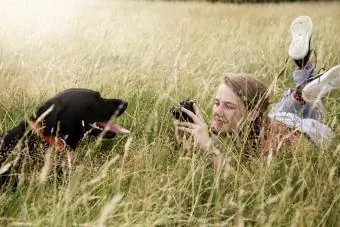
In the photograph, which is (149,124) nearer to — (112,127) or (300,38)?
(112,127)

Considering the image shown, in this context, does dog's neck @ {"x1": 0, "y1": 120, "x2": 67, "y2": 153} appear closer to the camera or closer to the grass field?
the grass field

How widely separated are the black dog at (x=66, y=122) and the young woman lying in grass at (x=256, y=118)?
1.31 ft

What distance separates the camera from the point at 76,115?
293 centimetres

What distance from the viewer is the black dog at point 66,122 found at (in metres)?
2.82

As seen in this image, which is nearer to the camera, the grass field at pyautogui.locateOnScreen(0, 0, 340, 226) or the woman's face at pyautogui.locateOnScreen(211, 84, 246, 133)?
the grass field at pyautogui.locateOnScreen(0, 0, 340, 226)

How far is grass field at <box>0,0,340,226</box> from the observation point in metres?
2.34

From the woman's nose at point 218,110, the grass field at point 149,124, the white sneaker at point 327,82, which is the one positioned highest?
the white sneaker at point 327,82

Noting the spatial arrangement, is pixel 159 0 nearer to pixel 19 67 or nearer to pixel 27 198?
pixel 19 67

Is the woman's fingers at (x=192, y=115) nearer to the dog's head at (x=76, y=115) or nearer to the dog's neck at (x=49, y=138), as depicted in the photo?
the dog's head at (x=76, y=115)

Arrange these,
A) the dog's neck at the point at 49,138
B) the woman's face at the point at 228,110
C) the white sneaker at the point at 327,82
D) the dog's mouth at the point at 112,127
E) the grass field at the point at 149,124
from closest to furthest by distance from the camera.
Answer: the grass field at the point at 149,124 < the dog's neck at the point at 49,138 < the dog's mouth at the point at 112,127 < the white sneaker at the point at 327,82 < the woman's face at the point at 228,110

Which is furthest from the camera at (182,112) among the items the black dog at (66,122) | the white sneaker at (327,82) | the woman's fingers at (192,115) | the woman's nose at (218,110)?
the white sneaker at (327,82)

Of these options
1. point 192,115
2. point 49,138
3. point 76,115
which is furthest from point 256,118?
point 49,138

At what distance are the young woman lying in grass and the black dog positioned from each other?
0.40m

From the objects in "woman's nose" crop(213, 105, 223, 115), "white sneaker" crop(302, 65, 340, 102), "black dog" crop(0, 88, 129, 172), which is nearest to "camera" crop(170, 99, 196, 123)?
"woman's nose" crop(213, 105, 223, 115)
